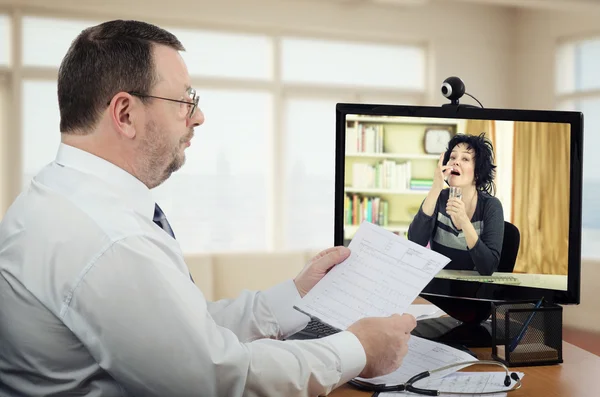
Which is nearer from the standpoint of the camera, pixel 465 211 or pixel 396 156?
pixel 465 211

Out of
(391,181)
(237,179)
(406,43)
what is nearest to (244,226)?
(237,179)

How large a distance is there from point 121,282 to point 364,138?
862 mm

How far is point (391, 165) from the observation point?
5.34 feet

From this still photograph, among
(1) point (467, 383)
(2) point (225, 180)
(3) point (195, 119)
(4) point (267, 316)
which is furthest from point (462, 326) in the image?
(2) point (225, 180)

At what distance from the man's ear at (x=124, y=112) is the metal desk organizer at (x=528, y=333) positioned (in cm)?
84

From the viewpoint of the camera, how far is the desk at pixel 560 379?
1.14 meters

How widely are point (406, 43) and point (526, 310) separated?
4996 mm

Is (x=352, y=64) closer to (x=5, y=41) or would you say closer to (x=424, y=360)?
(x=5, y=41)

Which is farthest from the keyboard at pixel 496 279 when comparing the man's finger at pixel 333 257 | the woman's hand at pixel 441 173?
the man's finger at pixel 333 257

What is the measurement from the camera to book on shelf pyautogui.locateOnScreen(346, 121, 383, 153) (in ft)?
5.07

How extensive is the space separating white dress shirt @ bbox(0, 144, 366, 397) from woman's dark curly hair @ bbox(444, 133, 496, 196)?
0.55 metres

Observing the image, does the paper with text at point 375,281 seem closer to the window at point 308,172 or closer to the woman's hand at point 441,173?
the woman's hand at point 441,173

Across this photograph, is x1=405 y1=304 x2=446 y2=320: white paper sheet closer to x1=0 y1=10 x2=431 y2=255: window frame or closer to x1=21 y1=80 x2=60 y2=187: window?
x1=0 y1=10 x2=431 y2=255: window frame

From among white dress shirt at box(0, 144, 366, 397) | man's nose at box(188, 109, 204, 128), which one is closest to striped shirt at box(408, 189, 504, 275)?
white dress shirt at box(0, 144, 366, 397)
